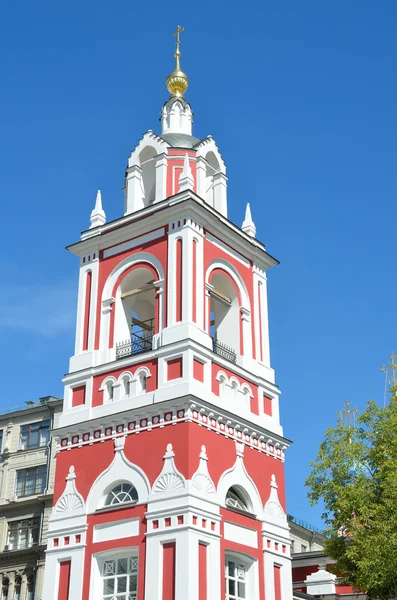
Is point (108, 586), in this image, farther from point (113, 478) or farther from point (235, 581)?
point (235, 581)

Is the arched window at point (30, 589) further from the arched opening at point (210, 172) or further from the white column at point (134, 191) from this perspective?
the arched opening at point (210, 172)

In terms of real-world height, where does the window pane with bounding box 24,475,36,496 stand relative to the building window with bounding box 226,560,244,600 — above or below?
above

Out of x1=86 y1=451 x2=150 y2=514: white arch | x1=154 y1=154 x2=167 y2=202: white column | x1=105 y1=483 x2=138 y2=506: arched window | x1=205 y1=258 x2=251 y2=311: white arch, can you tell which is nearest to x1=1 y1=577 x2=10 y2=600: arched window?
x1=86 y1=451 x2=150 y2=514: white arch

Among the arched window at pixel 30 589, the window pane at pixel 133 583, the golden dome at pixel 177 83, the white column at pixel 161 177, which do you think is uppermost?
the golden dome at pixel 177 83

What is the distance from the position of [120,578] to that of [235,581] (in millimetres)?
3230

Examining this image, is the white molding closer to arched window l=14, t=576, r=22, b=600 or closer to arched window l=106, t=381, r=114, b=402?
arched window l=106, t=381, r=114, b=402

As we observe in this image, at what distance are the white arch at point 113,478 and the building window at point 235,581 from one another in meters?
3.46

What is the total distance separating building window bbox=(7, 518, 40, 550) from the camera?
4769cm

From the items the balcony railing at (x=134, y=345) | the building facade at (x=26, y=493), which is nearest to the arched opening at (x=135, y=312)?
the balcony railing at (x=134, y=345)

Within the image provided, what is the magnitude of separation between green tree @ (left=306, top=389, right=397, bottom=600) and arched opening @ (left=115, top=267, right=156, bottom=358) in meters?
6.81

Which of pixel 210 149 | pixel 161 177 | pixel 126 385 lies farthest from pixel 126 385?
pixel 210 149

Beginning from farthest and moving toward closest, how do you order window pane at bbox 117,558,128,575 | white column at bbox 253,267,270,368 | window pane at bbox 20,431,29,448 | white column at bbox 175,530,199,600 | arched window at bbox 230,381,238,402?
1. window pane at bbox 20,431,29,448
2. white column at bbox 253,267,270,368
3. arched window at bbox 230,381,238,402
4. window pane at bbox 117,558,128,575
5. white column at bbox 175,530,199,600

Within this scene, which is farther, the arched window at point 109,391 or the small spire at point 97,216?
the small spire at point 97,216

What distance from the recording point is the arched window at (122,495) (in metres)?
25.1
